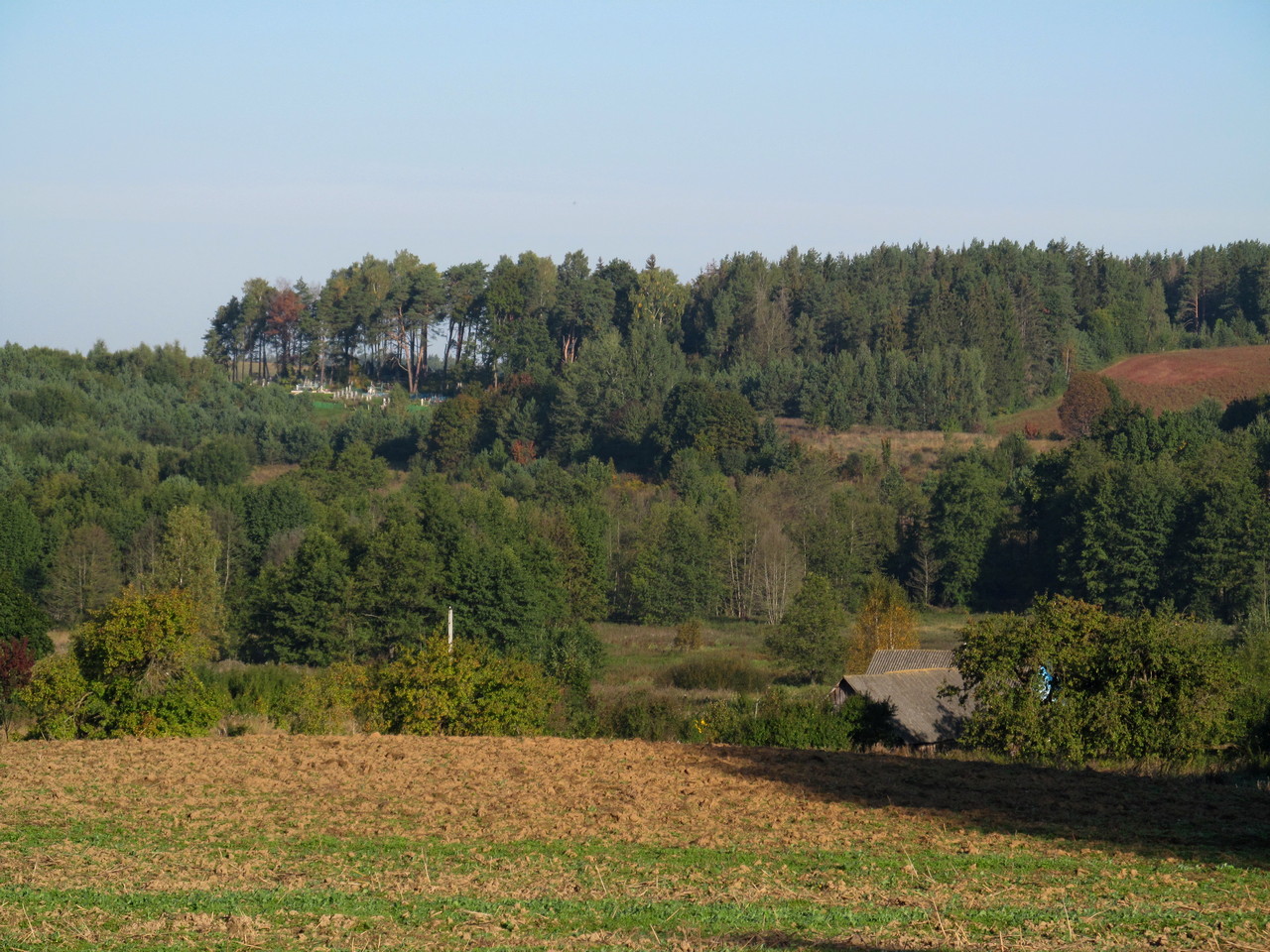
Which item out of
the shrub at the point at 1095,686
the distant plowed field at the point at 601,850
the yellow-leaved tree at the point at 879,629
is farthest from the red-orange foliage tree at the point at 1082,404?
the distant plowed field at the point at 601,850

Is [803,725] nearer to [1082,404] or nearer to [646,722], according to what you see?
[646,722]

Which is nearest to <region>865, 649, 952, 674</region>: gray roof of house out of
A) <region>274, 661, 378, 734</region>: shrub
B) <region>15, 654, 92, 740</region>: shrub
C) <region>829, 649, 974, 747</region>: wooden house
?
<region>829, 649, 974, 747</region>: wooden house

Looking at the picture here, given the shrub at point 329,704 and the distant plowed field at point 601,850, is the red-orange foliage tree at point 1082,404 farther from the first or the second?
the distant plowed field at point 601,850

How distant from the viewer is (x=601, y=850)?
15.3m

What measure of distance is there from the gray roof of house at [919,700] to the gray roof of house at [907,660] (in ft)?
7.41

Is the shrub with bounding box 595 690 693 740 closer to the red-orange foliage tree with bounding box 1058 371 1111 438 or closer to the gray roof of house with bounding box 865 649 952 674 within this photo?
the gray roof of house with bounding box 865 649 952 674

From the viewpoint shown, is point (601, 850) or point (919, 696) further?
point (919, 696)

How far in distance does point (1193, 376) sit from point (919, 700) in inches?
3232

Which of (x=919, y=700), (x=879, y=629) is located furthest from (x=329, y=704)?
(x=879, y=629)

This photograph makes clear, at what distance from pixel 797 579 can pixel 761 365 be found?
46.1 meters

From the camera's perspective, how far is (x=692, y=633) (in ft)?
207

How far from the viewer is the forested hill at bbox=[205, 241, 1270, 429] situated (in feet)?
346

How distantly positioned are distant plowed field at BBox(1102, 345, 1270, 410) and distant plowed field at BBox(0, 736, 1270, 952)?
85.8 metres

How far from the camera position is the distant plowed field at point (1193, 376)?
10112 centimetres
